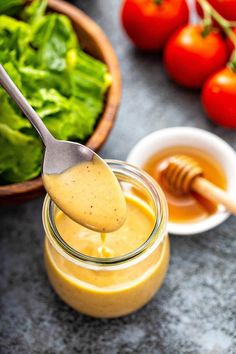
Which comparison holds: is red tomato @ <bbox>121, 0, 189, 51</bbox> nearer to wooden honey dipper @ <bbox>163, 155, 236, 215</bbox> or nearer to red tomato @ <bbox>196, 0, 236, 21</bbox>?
red tomato @ <bbox>196, 0, 236, 21</bbox>

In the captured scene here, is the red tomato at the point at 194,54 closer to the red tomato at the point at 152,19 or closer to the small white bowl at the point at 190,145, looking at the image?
the red tomato at the point at 152,19

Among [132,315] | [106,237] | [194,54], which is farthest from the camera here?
[194,54]

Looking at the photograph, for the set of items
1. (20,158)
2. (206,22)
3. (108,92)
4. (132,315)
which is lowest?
(132,315)

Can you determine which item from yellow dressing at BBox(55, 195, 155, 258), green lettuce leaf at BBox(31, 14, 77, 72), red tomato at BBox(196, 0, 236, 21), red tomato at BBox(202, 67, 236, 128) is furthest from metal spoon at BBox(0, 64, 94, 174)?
red tomato at BBox(196, 0, 236, 21)

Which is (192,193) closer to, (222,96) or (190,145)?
(190,145)

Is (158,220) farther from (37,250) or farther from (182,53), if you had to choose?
(182,53)

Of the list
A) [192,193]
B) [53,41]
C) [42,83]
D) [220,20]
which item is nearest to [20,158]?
[42,83]

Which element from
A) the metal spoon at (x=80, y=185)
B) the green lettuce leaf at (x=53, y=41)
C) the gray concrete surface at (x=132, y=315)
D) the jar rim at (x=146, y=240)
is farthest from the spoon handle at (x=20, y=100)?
the gray concrete surface at (x=132, y=315)

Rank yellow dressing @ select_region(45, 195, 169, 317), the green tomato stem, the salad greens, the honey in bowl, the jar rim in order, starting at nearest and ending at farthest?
the jar rim, yellow dressing @ select_region(45, 195, 169, 317), the salad greens, the honey in bowl, the green tomato stem
